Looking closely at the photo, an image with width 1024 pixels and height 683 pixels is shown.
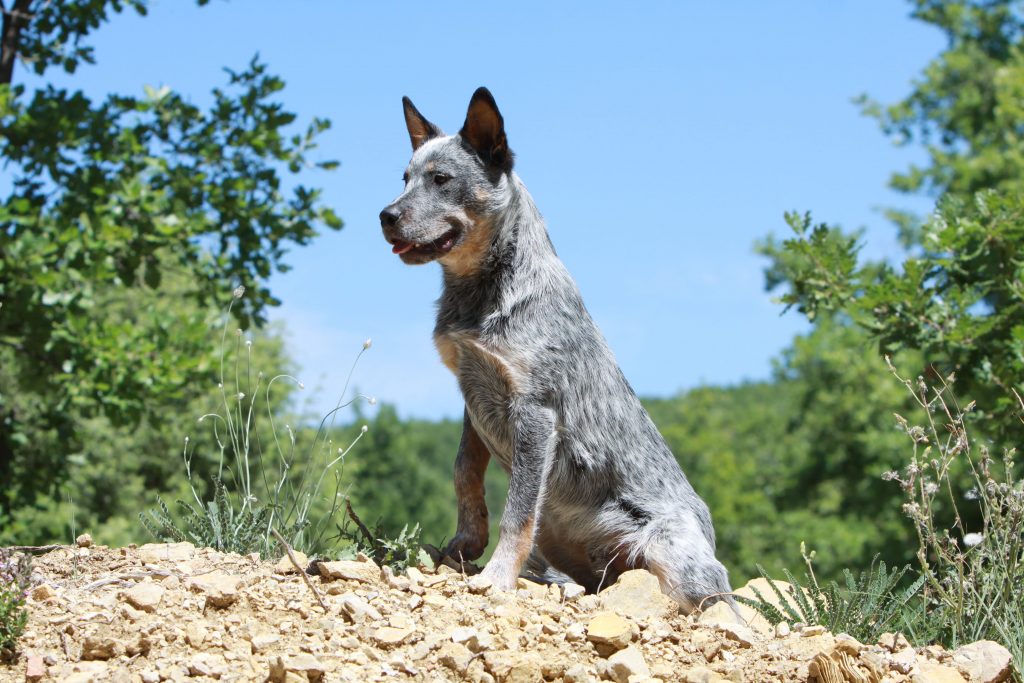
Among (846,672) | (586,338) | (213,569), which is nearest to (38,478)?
(213,569)

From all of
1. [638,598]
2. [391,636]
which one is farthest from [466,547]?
[391,636]

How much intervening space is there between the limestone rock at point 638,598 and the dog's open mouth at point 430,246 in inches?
82.2

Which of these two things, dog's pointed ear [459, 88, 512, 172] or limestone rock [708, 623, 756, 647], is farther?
dog's pointed ear [459, 88, 512, 172]

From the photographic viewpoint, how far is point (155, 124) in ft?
37.6

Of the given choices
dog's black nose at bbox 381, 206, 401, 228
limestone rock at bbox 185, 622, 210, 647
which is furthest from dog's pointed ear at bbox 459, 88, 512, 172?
limestone rock at bbox 185, 622, 210, 647

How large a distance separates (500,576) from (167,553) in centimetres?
189

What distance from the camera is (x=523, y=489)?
588 centimetres

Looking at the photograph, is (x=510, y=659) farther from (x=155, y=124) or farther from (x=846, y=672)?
(x=155, y=124)

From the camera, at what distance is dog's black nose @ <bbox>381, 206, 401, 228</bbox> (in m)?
5.91

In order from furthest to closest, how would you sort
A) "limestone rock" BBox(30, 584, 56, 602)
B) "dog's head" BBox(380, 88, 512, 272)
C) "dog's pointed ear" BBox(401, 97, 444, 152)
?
1. "dog's pointed ear" BBox(401, 97, 444, 152)
2. "dog's head" BBox(380, 88, 512, 272)
3. "limestone rock" BBox(30, 584, 56, 602)

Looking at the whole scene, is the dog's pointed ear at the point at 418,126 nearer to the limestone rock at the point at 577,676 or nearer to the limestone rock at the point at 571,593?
the limestone rock at the point at 571,593

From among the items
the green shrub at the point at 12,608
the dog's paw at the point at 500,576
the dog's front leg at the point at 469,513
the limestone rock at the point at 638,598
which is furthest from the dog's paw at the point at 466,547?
the green shrub at the point at 12,608

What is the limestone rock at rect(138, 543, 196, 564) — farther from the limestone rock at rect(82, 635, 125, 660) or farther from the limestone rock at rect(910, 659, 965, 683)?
the limestone rock at rect(910, 659, 965, 683)

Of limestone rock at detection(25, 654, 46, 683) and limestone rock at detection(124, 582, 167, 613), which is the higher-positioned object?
limestone rock at detection(124, 582, 167, 613)
